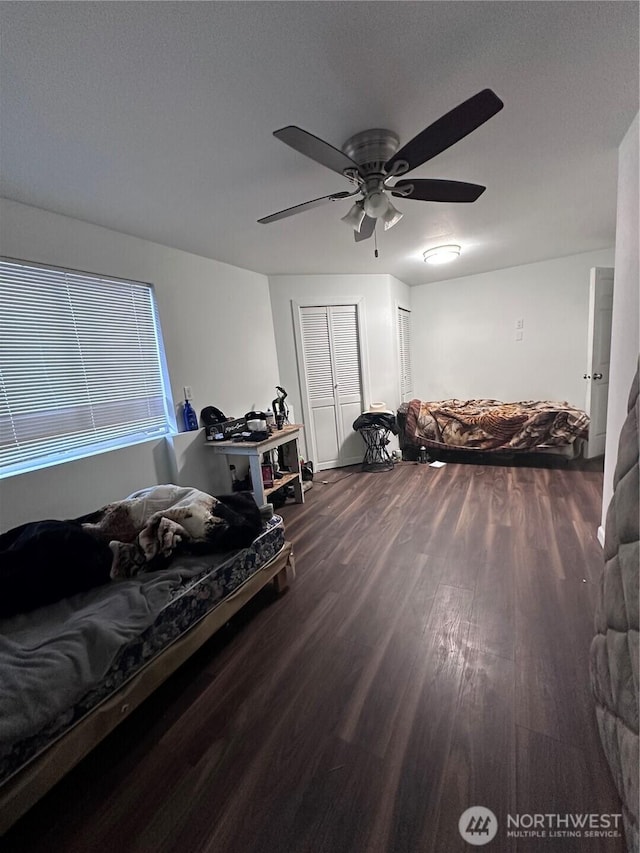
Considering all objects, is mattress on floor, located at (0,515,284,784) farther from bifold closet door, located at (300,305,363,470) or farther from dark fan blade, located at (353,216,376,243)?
bifold closet door, located at (300,305,363,470)

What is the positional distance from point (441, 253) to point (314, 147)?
2.38m

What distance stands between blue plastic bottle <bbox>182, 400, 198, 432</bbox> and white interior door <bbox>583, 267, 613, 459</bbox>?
3685 mm

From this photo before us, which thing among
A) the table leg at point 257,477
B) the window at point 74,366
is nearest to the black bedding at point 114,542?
the window at point 74,366

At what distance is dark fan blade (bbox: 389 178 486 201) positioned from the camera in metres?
1.63

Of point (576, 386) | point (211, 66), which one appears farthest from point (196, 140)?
point (576, 386)

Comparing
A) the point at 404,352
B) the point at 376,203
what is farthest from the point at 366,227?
the point at 404,352

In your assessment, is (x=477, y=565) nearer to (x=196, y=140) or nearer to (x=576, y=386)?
(x=196, y=140)

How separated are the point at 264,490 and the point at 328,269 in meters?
2.60

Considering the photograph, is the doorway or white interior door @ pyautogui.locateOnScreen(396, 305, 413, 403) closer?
the doorway

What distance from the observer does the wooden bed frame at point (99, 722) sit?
0.93 meters

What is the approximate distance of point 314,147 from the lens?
51.8 inches

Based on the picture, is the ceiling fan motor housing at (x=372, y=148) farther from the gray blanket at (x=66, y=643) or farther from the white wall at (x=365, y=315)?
the white wall at (x=365, y=315)

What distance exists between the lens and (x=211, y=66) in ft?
3.81

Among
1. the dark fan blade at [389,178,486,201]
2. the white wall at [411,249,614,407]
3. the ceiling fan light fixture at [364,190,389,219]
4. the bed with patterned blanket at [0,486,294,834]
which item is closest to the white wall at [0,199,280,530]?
the bed with patterned blanket at [0,486,294,834]
